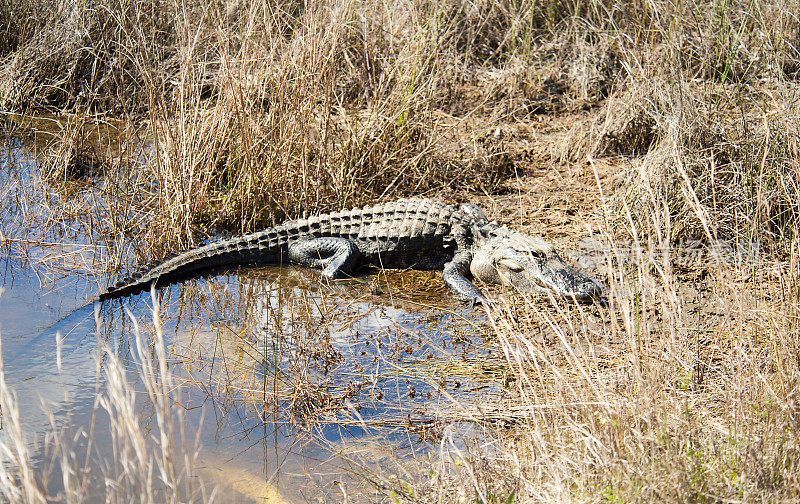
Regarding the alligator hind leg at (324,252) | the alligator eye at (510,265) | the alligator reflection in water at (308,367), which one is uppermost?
the alligator hind leg at (324,252)

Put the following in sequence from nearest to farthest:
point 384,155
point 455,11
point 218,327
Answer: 1. point 218,327
2. point 384,155
3. point 455,11

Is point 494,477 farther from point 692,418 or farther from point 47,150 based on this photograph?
point 47,150

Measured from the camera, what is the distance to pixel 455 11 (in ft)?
28.7

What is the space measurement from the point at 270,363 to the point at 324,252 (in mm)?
1602

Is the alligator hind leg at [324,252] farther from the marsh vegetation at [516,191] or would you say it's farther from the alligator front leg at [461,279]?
the alligator front leg at [461,279]

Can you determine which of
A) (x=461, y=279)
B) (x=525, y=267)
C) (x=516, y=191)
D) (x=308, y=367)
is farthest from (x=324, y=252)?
(x=516, y=191)

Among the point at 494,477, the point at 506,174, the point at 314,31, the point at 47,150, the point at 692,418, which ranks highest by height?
the point at 314,31

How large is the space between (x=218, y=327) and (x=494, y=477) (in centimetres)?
232

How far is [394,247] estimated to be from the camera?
5.50 meters

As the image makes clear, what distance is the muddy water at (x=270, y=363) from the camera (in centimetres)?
323

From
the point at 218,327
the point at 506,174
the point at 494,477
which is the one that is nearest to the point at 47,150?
the point at 218,327

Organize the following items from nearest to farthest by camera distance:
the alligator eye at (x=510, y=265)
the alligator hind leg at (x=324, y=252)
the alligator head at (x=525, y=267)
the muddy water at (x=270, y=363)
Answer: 1. the muddy water at (x=270, y=363)
2. the alligator head at (x=525, y=267)
3. the alligator eye at (x=510, y=265)
4. the alligator hind leg at (x=324, y=252)

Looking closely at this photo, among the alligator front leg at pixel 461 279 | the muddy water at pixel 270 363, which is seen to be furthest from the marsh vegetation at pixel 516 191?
the alligator front leg at pixel 461 279

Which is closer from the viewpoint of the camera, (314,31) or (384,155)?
(314,31)
